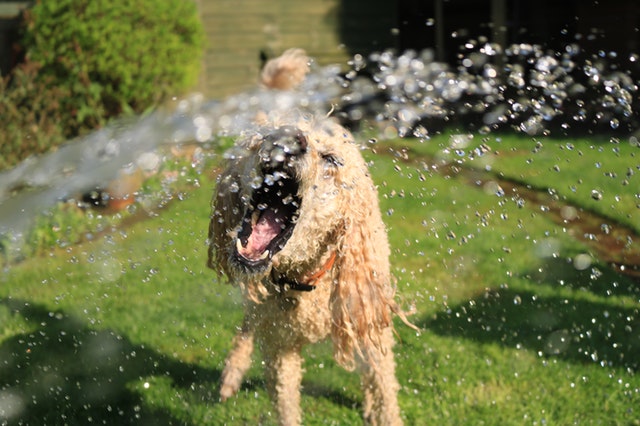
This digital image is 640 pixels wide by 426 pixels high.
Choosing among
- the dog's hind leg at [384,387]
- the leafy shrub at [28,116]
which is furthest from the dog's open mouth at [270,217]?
the leafy shrub at [28,116]

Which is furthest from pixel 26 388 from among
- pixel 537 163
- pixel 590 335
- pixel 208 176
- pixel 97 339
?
pixel 537 163

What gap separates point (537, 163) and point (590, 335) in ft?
14.7

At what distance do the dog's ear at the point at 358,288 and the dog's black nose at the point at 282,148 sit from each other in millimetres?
331

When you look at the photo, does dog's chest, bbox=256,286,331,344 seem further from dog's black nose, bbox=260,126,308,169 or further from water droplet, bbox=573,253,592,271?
water droplet, bbox=573,253,592,271

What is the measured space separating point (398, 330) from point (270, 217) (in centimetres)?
187

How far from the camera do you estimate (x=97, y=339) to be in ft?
13.7

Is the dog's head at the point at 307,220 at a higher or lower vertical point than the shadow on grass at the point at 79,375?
higher

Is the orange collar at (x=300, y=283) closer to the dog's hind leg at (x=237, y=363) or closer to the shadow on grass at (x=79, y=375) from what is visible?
the dog's hind leg at (x=237, y=363)

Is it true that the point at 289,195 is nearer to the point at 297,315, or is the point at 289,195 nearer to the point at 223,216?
the point at 223,216

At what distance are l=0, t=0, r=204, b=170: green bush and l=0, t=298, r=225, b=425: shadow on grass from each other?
12.1ft

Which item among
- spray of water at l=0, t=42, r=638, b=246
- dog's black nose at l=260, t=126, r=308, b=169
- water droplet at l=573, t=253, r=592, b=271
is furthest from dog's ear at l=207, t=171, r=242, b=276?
water droplet at l=573, t=253, r=592, b=271

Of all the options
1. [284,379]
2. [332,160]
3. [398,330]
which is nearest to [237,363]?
[284,379]

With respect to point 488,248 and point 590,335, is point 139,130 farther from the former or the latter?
point 590,335

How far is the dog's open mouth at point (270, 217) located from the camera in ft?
7.32
